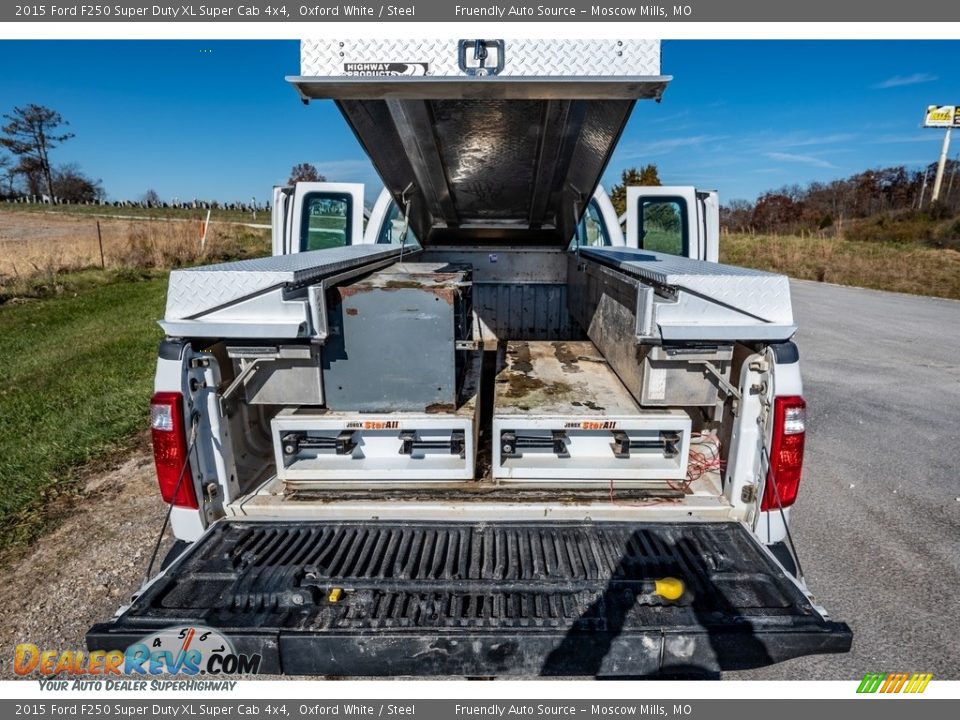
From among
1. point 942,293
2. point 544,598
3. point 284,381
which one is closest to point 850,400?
point 544,598

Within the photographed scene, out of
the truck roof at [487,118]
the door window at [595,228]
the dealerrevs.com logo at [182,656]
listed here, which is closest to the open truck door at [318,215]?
the truck roof at [487,118]

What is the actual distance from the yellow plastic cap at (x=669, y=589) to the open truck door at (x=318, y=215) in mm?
4496

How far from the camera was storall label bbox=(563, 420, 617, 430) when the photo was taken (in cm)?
244

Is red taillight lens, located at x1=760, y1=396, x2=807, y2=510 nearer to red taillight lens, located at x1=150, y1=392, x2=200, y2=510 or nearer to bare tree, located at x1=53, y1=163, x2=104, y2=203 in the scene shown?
red taillight lens, located at x1=150, y1=392, x2=200, y2=510

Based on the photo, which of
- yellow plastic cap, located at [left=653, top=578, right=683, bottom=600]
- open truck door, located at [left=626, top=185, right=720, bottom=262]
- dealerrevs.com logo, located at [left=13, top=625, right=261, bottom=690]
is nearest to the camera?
dealerrevs.com logo, located at [left=13, top=625, right=261, bottom=690]

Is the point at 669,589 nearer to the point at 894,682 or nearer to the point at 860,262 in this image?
the point at 894,682

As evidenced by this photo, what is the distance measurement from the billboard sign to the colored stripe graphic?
36413mm

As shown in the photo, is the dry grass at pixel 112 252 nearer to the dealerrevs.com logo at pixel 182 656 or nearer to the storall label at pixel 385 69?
the storall label at pixel 385 69

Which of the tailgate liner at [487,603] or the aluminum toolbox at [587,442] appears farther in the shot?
the aluminum toolbox at [587,442]

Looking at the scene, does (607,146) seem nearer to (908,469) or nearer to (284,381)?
(284,381)

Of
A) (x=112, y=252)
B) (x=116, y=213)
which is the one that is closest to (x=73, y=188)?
(x=116, y=213)

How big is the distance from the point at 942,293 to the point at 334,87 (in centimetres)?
1843

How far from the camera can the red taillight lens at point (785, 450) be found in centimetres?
215

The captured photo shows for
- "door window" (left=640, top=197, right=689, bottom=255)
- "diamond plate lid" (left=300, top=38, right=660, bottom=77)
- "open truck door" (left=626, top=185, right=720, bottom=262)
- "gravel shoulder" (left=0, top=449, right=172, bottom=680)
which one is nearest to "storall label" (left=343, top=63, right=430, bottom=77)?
"diamond plate lid" (left=300, top=38, right=660, bottom=77)
